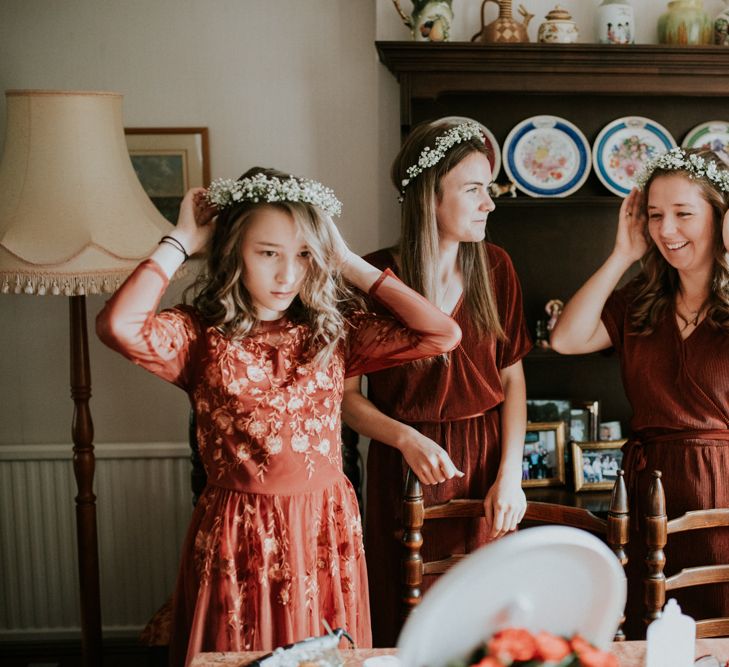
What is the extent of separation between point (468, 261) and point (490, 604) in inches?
48.7

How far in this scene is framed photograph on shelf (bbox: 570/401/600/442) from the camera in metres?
2.47

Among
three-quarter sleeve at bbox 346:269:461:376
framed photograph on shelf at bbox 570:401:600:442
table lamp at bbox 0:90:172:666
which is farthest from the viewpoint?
framed photograph on shelf at bbox 570:401:600:442

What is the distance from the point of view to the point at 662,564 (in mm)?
1570

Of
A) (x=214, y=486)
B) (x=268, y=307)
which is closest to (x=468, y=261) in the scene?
(x=268, y=307)

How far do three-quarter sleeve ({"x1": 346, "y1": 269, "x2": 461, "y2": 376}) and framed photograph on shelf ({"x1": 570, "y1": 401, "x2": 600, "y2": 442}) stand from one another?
898 millimetres

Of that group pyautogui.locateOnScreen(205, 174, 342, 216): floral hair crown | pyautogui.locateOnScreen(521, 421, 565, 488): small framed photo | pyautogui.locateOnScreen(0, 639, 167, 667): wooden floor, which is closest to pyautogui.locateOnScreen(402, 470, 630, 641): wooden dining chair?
pyautogui.locateOnScreen(205, 174, 342, 216): floral hair crown

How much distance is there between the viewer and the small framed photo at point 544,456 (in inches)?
93.7

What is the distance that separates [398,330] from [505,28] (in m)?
1.10

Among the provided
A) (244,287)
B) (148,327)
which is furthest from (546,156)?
(148,327)

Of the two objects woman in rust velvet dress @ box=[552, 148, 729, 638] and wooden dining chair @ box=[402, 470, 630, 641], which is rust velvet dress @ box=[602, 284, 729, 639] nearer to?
woman in rust velvet dress @ box=[552, 148, 729, 638]

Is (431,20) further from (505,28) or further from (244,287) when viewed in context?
(244,287)

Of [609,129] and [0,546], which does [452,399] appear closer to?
[609,129]

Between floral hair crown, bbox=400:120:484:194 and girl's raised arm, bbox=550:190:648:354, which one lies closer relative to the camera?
floral hair crown, bbox=400:120:484:194

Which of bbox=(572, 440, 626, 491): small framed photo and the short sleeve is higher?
the short sleeve
